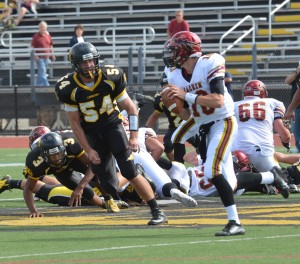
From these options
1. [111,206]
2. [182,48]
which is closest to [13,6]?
[111,206]

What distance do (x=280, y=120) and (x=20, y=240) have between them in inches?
199

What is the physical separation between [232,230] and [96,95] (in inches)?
86.5

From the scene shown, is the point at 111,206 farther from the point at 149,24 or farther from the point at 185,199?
the point at 149,24

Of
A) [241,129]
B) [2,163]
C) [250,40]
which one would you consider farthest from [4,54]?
[241,129]

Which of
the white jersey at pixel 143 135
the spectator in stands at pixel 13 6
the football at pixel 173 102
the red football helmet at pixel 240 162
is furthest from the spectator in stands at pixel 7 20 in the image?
the football at pixel 173 102

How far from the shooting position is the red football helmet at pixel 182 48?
9.28 metres

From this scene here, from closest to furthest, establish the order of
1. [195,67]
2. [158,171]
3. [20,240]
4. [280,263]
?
[280,263] < [20,240] < [195,67] < [158,171]

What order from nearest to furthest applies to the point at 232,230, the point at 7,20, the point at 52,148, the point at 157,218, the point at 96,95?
the point at 232,230 < the point at 157,218 < the point at 96,95 < the point at 52,148 < the point at 7,20

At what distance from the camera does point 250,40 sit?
28.5m

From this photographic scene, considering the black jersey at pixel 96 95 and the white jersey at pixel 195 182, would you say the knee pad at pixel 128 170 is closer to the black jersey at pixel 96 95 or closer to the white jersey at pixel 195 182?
the black jersey at pixel 96 95

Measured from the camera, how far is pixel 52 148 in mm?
10703

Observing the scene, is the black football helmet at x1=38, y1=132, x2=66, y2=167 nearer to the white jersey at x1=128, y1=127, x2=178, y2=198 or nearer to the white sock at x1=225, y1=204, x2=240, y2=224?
the white jersey at x1=128, y1=127, x2=178, y2=198

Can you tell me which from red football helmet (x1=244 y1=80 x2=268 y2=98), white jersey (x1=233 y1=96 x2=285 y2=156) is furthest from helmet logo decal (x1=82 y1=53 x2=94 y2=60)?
red football helmet (x1=244 y1=80 x2=268 y2=98)

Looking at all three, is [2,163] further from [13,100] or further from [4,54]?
[4,54]
